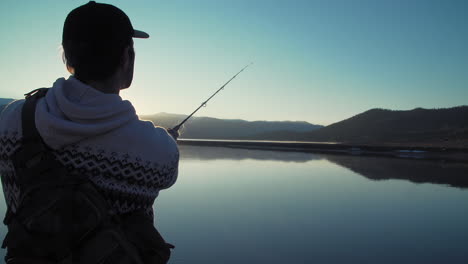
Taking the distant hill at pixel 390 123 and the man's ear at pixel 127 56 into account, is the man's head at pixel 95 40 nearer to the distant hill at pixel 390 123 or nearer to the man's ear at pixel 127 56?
the man's ear at pixel 127 56

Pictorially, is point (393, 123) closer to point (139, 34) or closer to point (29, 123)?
point (139, 34)

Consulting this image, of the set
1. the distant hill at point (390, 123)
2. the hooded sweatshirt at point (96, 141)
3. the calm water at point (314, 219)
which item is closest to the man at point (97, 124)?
the hooded sweatshirt at point (96, 141)

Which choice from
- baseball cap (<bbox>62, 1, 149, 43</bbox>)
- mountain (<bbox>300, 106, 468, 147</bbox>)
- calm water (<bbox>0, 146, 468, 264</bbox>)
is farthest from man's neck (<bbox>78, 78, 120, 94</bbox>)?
mountain (<bbox>300, 106, 468, 147</bbox>)

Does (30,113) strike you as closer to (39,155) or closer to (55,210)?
(39,155)

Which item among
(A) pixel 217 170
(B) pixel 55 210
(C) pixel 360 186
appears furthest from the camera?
(A) pixel 217 170

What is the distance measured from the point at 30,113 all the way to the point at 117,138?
0.73ft

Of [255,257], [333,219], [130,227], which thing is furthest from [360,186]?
[130,227]

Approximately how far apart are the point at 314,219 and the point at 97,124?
392cm

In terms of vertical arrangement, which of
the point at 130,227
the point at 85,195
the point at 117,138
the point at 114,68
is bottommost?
the point at 130,227

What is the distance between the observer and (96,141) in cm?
86

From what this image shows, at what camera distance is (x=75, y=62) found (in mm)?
916

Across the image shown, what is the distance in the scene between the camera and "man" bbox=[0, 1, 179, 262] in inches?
32.3

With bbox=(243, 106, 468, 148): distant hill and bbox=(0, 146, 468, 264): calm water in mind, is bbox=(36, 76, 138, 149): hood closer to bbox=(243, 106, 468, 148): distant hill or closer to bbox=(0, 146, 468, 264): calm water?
bbox=(0, 146, 468, 264): calm water

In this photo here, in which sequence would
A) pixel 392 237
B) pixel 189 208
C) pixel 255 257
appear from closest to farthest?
pixel 255 257, pixel 392 237, pixel 189 208
